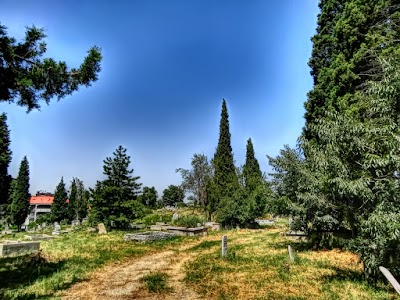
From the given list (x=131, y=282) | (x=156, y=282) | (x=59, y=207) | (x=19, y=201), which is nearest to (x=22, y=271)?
(x=131, y=282)

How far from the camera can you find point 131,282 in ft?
32.1

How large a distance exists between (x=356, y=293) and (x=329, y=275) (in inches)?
77.6

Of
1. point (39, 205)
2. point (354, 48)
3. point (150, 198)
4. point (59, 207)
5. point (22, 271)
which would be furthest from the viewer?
point (39, 205)

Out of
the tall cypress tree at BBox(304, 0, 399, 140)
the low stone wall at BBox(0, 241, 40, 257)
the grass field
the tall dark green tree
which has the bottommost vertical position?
the grass field

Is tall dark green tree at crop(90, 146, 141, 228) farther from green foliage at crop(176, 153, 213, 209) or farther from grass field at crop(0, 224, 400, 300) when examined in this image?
green foliage at crop(176, 153, 213, 209)

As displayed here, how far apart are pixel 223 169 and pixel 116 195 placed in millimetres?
17972

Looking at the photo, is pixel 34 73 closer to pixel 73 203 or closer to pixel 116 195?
pixel 116 195

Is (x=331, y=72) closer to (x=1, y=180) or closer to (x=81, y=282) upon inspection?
(x=81, y=282)

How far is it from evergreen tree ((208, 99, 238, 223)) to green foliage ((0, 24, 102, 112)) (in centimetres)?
2554

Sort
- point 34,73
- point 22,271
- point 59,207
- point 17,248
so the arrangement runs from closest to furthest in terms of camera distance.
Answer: point 34,73, point 22,271, point 17,248, point 59,207

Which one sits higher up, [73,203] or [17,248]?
[73,203]

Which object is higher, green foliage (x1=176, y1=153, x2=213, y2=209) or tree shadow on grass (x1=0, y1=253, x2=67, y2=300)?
green foliage (x1=176, y1=153, x2=213, y2=209)

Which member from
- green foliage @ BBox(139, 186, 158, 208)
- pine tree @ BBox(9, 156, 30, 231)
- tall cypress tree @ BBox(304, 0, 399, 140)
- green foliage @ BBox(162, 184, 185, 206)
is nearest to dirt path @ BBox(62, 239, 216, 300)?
tall cypress tree @ BBox(304, 0, 399, 140)

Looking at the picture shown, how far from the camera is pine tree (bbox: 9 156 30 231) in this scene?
151ft
